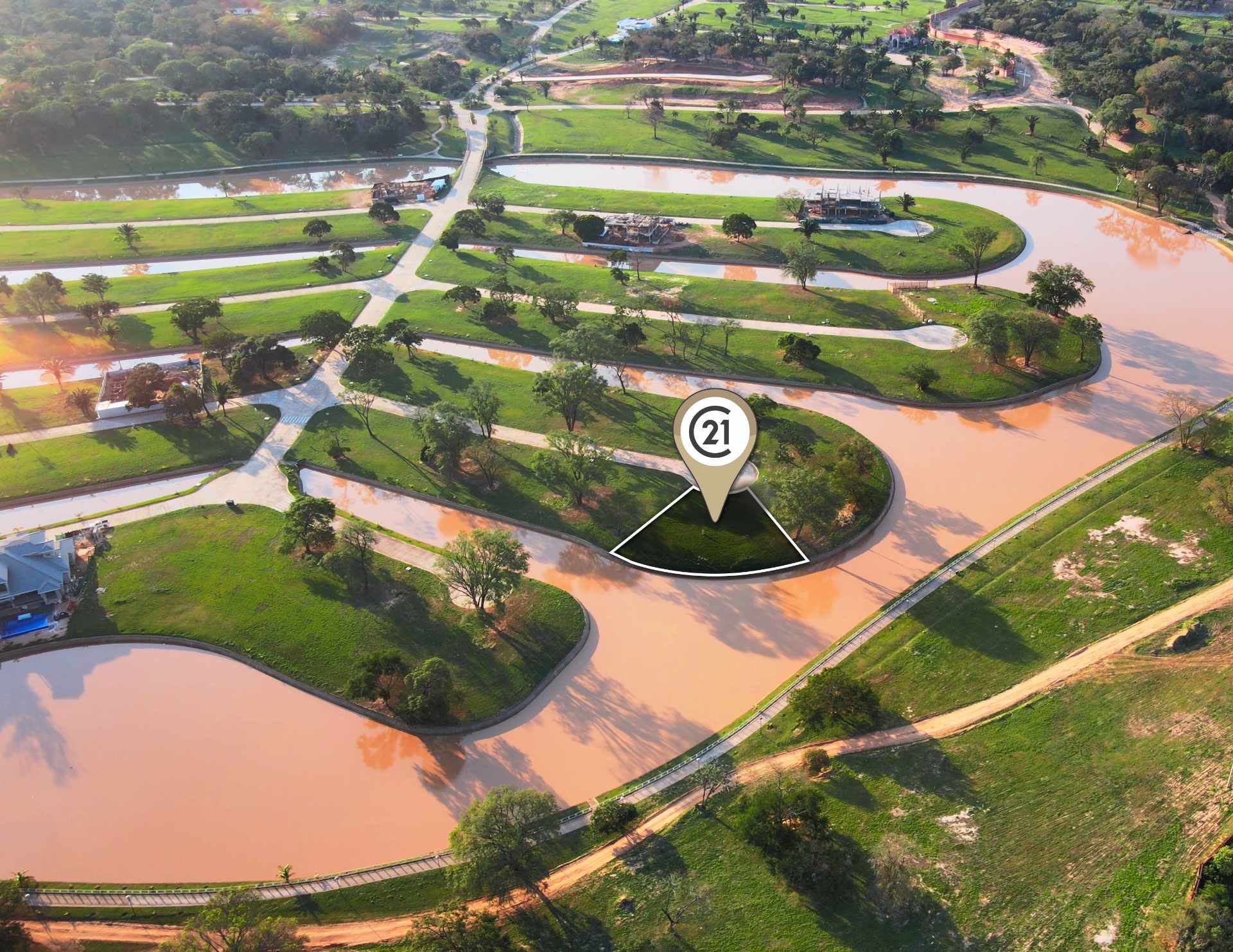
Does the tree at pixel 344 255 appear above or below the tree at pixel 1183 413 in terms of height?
above

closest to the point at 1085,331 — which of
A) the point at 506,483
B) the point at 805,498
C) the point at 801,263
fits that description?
the point at 801,263

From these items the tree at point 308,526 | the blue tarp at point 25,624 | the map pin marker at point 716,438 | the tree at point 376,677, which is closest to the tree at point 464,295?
the tree at point 308,526

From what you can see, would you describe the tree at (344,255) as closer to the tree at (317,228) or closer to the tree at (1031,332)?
the tree at (317,228)

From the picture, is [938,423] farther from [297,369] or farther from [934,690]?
[297,369]

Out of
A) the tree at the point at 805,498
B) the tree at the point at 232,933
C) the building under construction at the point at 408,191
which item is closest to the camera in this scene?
the tree at the point at 232,933

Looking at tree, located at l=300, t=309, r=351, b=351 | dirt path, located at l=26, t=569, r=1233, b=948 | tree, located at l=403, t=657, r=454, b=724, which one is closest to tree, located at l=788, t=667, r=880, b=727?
dirt path, located at l=26, t=569, r=1233, b=948

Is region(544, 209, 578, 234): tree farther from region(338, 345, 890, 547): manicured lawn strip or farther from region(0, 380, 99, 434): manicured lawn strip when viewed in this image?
region(0, 380, 99, 434): manicured lawn strip
